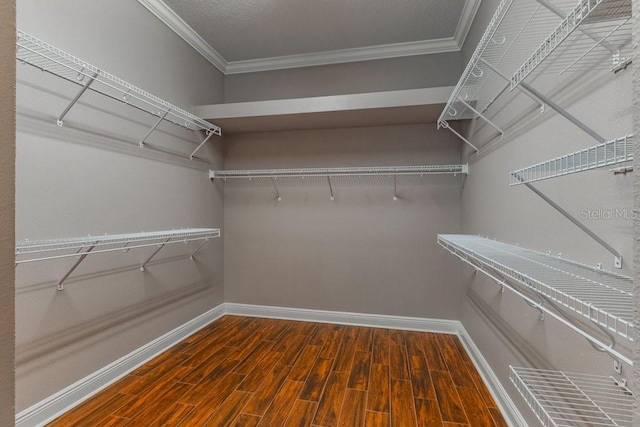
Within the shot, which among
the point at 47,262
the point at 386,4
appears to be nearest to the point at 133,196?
the point at 47,262

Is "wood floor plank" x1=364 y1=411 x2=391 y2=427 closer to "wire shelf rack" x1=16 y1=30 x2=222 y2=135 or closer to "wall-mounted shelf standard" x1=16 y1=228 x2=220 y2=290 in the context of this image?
"wall-mounted shelf standard" x1=16 y1=228 x2=220 y2=290

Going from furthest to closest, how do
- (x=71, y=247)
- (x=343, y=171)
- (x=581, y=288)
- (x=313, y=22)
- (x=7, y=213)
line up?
(x=343, y=171) → (x=313, y=22) → (x=71, y=247) → (x=581, y=288) → (x=7, y=213)

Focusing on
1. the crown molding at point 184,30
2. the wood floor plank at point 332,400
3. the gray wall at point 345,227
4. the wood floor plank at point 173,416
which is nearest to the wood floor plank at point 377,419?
the wood floor plank at point 332,400

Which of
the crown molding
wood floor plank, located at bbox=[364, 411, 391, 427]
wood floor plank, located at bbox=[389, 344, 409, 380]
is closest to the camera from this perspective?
wood floor plank, located at bbox=[364, 411, 391, 427]

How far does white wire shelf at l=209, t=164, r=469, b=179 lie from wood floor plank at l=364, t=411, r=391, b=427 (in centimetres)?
184

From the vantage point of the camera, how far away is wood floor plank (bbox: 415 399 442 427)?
1556 millimetres

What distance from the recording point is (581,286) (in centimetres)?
73

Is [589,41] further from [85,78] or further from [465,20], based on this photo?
[85,78]

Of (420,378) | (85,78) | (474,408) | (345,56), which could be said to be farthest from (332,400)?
(345,56)

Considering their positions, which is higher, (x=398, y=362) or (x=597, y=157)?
(x=597, y=157)

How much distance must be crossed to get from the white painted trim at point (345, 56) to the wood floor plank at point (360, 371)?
2648 millimetres

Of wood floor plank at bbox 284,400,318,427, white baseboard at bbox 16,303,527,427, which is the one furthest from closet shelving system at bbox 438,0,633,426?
wood floor plank at bbox 284,400,318,427

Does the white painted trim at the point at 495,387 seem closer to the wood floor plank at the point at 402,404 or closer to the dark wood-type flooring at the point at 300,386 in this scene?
the dark wood-type flooring at the point at 300,386

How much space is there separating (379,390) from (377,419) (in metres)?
0.26
